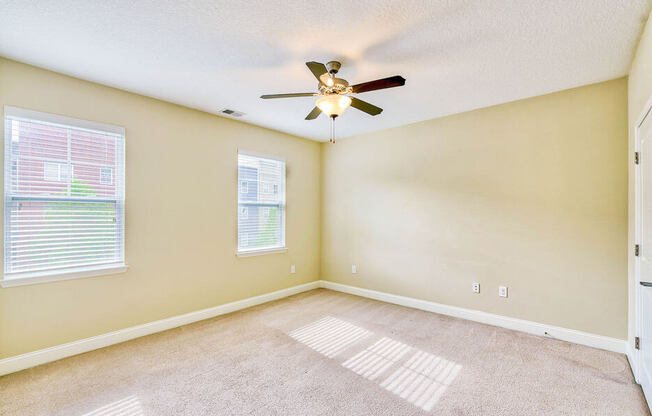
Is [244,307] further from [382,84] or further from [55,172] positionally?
[382,84]

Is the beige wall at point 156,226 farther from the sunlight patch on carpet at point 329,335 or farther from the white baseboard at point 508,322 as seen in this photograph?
the white baseboard at point 508,322

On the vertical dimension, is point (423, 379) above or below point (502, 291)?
below

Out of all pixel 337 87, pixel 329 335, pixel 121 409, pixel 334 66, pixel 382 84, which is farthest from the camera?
pixel 329 335

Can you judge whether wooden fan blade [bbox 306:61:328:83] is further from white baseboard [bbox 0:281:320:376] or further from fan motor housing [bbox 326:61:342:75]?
white baseboard [bbox 0:281:320:376]

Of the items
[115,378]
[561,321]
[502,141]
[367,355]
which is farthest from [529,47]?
[115,378]

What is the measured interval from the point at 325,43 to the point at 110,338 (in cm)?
338

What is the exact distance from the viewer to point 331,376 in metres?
2.46

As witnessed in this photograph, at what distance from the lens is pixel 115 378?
242 cm

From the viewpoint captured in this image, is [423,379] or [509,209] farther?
[509,209]

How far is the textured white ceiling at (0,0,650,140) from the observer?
189cm

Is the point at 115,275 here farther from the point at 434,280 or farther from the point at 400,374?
the point at 434,280

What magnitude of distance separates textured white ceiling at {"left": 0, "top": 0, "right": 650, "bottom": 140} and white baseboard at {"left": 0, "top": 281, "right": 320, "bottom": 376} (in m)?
2.48

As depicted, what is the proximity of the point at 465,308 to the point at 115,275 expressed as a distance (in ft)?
13.0

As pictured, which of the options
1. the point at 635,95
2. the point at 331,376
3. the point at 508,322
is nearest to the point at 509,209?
the point at 508,322
